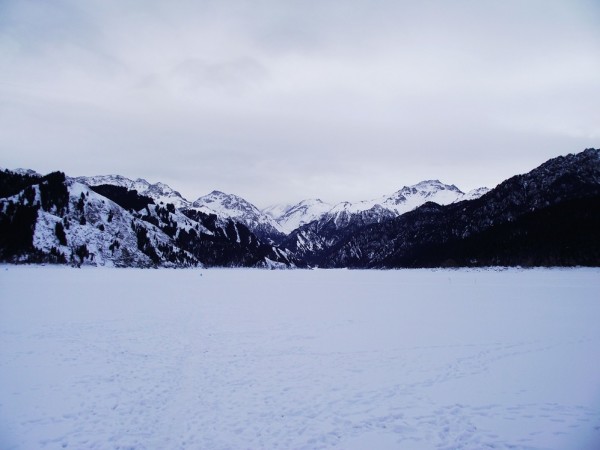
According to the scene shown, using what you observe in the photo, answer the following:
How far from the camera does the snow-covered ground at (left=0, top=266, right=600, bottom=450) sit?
9773mm

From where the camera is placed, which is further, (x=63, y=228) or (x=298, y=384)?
(x=63, y=228)

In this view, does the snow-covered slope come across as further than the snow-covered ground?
Yes

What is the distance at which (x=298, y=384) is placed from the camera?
46.4 ft

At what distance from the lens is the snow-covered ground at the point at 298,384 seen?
9.77 m

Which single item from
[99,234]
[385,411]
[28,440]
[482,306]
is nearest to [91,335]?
[28,440]

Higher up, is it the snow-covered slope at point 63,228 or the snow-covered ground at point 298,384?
the snow-covered slope at point 63,228

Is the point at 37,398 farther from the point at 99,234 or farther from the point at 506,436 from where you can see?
the point at 99,234

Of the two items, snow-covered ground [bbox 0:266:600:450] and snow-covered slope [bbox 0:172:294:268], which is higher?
snow-covered slope [bbox 0:172:294:268]

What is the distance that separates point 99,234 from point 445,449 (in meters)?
195

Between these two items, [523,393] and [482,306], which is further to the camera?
[482,306]

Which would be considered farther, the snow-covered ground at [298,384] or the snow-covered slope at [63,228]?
the snow-covered slope at [63,228]

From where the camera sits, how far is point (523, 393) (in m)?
12.6

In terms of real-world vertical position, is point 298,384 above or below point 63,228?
below

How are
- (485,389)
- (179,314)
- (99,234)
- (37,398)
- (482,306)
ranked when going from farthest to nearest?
(99,234) < (482,306) < (179,314) < (485,389) < (37,398)
